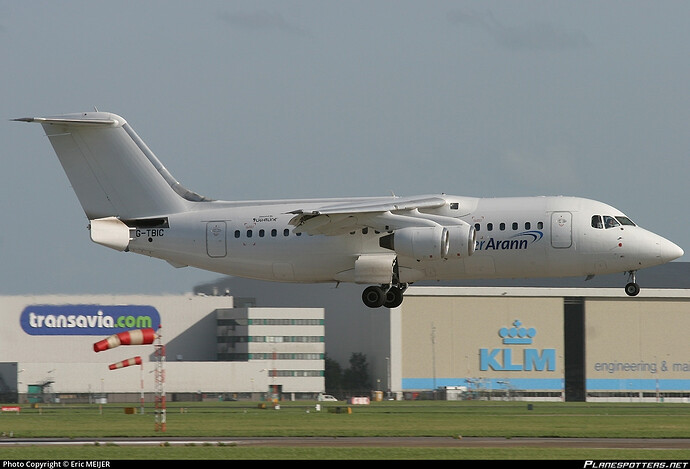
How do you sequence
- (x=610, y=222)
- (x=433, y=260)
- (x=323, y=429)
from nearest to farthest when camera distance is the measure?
(x=433, y=260), (x=610, y=222), (x=323, y=429)

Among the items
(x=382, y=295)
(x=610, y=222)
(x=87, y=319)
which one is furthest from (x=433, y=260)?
(x=87, y=319)

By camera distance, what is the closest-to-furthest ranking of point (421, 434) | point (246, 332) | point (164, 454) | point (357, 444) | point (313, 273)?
point (164, 454) → point (357, 444) → point (313, 273) → point (421, 434) → point (246, 332)

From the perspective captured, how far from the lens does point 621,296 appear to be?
8756 centimetres

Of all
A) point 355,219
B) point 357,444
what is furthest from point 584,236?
point 357,444

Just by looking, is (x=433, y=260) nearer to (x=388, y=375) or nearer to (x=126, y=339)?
(x=126, y=339)

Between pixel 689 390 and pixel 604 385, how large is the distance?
6394mm

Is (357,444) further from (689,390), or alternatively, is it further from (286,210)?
(689,390)

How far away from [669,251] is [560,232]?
11.2 feet

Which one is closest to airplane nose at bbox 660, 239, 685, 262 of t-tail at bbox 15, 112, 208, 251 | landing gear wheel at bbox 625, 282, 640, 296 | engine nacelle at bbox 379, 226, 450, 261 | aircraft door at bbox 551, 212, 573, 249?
landing gear wheel at bbox 625, 282, 640, 296

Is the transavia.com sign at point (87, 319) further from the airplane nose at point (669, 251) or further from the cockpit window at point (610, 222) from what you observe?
the airplane nose at point (669, 251)

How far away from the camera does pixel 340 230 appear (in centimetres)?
3459

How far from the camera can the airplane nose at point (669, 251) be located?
33.7m

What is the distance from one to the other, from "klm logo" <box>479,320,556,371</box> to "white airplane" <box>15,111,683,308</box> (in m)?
53.0

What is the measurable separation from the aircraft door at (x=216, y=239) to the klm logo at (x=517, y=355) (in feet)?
177
